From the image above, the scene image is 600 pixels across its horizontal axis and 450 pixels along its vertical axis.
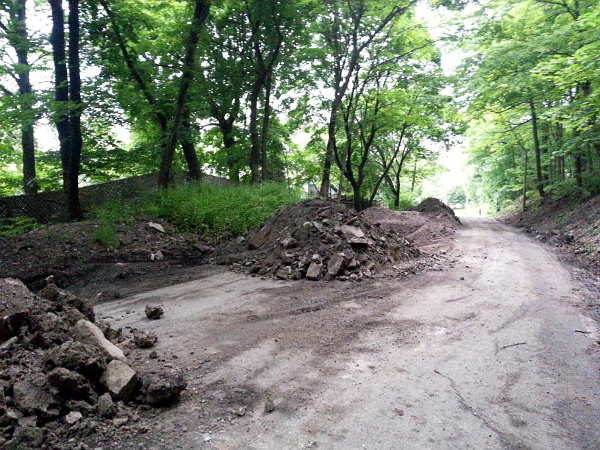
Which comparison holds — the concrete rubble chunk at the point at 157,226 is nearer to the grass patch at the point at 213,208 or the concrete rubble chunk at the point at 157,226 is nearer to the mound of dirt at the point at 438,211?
the grass patch at the point at 213,208

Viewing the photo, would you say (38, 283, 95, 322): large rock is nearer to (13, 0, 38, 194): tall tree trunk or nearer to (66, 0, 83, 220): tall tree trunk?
(66, 0, 83, 220): tall tree trunk

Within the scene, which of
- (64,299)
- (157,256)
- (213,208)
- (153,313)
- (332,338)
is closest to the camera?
(64,299)

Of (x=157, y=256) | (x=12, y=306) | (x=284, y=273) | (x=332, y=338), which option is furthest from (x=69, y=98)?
(x=332, y=338)

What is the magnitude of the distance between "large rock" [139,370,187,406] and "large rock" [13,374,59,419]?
532 mm

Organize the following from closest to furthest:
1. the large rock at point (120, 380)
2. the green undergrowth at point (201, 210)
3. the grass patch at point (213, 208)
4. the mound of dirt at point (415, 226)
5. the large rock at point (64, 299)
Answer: the large rock at point (120, 380)
the large rock at point (64, 299)
the green undergrowth at point (201, 210)
the grass patch at point (213, 208)
the mound of dirt at point (415, 226)

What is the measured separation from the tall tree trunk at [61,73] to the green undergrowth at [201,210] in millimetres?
2006

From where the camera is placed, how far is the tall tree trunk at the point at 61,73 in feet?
31.5

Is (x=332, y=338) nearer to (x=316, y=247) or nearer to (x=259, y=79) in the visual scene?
(x=316, y=247)

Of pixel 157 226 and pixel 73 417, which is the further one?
pixel 157 226

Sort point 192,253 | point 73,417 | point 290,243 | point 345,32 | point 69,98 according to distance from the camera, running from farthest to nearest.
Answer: point 345,32, point 69,98, point 192,253, point 290,243, point 73,417

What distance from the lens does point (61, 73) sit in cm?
1004

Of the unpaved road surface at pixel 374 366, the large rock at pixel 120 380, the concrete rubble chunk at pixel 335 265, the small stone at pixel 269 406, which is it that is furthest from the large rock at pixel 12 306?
the concrete rubble chunk at pixel 335 265

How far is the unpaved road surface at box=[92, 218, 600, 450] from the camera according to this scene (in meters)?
2.37

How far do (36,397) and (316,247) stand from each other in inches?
203
